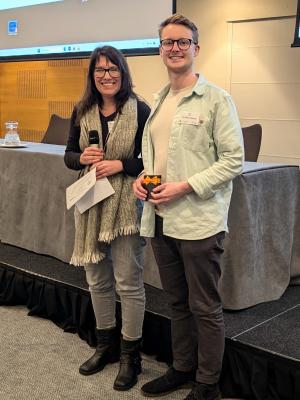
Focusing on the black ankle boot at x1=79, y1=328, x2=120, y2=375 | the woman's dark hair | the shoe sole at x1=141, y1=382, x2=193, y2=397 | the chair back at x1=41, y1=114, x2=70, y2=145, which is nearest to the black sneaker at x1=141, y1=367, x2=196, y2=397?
the shoe sole at x1=141, y1=382, x2=193, y2=397

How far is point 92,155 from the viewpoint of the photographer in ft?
6.17

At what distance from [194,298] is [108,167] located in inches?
21.9

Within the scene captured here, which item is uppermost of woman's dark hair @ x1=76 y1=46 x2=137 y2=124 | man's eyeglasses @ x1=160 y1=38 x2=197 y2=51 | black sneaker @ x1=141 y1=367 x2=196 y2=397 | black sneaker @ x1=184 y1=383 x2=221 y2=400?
man's eyeglasses @ x1=160 y1=38 x2=197 y2=51

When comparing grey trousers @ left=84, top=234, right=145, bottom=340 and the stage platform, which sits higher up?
grey trousers @ left=84, top=234, right=145, bottom=340

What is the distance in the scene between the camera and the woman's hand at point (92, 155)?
188 cm

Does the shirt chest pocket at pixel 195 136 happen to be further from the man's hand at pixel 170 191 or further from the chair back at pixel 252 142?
the chair back at pixel 252 142

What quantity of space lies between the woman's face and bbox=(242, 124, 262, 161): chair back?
1450 millimetres

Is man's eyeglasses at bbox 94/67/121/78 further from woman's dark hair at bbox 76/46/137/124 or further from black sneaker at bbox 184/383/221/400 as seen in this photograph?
black sneaker at bbox 184/383/221/400

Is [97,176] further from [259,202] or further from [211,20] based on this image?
[211,20]

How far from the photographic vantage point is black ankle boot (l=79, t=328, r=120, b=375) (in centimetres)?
211

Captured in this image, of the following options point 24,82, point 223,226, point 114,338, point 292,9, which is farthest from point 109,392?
point 24,82

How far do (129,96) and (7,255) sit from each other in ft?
5.15

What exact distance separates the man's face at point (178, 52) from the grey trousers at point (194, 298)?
502mm

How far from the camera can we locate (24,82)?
6520 millimetres
